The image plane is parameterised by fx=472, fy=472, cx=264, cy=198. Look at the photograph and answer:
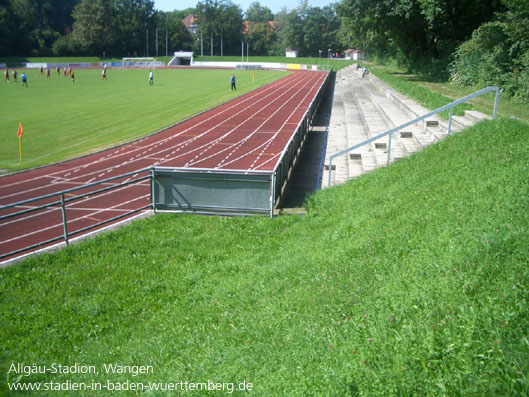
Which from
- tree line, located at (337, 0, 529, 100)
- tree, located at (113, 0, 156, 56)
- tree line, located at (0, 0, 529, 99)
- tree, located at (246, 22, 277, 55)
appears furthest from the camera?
tree, located at (246, 22, 277, 55)

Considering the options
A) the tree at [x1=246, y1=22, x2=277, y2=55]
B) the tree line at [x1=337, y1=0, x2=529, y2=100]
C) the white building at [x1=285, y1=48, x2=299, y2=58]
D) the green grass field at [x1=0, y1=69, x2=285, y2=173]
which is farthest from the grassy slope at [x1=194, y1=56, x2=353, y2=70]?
the green grass field at [x1=0, y1=69, x2=285, y2=173]

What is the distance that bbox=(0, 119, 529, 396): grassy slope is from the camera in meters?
3.88

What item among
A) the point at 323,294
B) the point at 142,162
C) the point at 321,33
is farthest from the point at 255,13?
the point at 323,294

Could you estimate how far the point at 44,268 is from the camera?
27.5 feet

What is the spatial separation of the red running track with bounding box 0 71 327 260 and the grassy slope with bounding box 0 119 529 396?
388 centimetres

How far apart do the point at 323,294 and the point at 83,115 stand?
2933cm

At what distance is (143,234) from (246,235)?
7.25 ft

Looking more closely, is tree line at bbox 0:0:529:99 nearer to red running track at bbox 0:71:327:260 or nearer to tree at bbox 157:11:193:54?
tree at bbox 157:11:193:54

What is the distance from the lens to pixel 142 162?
1977cm

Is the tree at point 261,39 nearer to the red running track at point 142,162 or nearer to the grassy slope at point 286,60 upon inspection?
the grassy slope at point 286,60

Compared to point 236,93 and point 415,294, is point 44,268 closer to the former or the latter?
point 415,294

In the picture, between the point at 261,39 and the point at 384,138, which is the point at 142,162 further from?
the point at 261,39

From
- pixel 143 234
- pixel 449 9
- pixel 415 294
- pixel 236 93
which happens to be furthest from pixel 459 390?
pixel 236 93

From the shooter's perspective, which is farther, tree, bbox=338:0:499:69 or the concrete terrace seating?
tree, bbox=338:0:499:69
